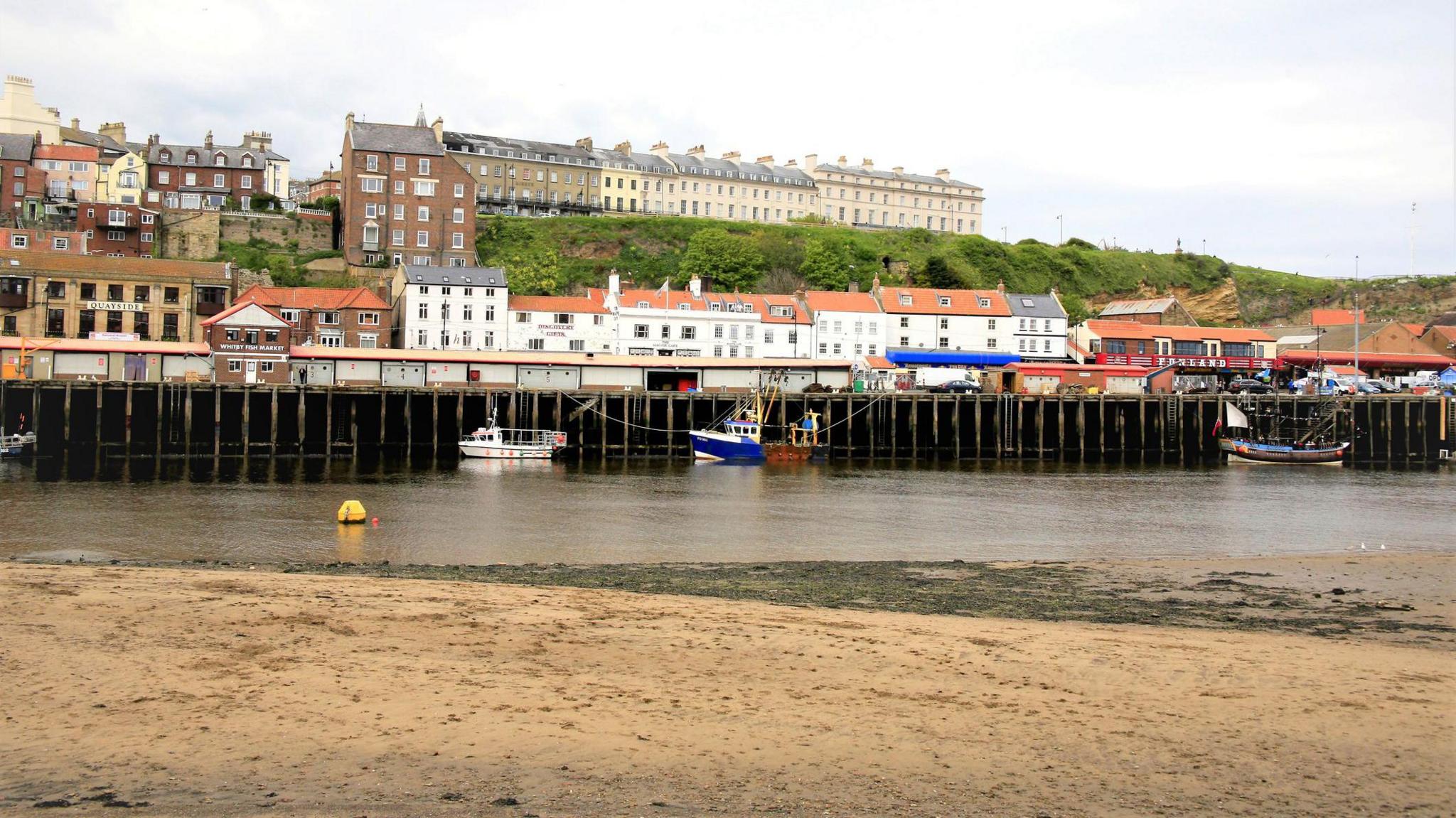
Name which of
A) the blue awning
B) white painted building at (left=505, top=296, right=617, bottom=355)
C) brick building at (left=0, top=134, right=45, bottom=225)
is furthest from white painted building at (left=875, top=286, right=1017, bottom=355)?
brick building at (left=0, top=134, right=45, bottom=225)

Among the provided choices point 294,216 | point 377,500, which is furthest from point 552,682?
point 294,216

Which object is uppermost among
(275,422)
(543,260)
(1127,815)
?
(543,260)

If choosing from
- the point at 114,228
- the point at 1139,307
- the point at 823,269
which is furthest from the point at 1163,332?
the point at 114,228

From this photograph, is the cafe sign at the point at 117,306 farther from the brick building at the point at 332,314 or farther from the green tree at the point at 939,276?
the green tree at the point at 939,276

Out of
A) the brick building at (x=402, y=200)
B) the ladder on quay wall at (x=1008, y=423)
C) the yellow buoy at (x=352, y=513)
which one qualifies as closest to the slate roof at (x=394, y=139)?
the brick building at (x=402, y=200)

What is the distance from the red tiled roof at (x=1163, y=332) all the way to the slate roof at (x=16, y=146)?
260 ft

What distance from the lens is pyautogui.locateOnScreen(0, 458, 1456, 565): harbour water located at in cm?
2888

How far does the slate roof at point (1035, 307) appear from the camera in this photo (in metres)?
81.2

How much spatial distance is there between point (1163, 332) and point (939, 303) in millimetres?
17231

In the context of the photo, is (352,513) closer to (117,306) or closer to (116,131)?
(117,306)

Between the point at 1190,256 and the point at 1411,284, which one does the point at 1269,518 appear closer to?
the point at 1190,256

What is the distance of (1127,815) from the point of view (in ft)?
31.3

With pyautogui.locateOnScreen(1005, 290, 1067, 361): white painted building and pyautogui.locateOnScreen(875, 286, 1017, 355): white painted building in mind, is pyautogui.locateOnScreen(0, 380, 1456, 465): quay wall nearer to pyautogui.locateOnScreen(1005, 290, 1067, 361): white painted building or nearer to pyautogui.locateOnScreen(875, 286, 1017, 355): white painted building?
pyautogui.locateOnScreen(875, 286, 1017, 355): white painted building

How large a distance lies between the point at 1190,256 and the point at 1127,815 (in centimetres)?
11817
